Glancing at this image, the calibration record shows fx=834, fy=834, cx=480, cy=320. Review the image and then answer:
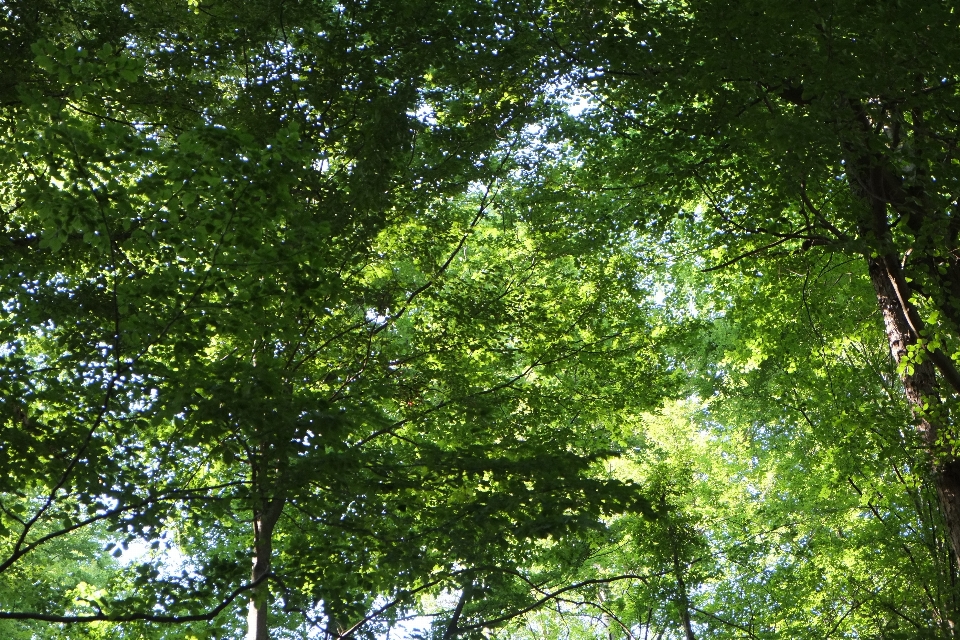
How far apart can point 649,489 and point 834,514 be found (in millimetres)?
4359

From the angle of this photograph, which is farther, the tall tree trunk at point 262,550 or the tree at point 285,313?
the tall tree trunk at point 262,550

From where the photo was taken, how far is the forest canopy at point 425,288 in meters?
4.46

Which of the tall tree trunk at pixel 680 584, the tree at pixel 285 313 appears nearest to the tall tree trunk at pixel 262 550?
the tree at pixel 285 313

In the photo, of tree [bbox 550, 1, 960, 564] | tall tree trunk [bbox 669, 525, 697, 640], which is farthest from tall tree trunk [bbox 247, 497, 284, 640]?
tall tree trunk [bbox 669, 525, 697, 640]

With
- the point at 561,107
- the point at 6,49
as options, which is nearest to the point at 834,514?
the point at 561,107

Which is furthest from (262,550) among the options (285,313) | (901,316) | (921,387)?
(921,387)

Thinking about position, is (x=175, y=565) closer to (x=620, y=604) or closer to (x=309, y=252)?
(x=620, y=604)

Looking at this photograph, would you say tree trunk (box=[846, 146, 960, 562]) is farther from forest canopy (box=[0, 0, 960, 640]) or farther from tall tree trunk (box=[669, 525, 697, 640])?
tall tree trunk (box=[669, 525, 697, 640])

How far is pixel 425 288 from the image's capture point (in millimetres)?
8086

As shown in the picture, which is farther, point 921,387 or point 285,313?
point 921,387

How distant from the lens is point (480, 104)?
8.06 meters

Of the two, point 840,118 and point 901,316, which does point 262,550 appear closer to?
point 840,118

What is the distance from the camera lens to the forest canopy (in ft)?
14.6

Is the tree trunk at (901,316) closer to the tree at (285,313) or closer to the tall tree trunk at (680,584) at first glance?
the tree at (285,313)
